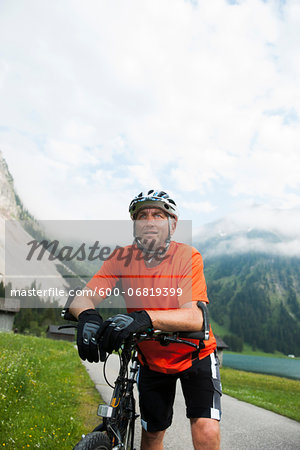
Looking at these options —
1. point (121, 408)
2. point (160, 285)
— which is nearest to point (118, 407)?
point (121, 408)

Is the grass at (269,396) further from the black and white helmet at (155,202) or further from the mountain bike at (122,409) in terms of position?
the black and white helmet at (155,202)

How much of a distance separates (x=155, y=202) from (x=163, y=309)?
1243 millimetres

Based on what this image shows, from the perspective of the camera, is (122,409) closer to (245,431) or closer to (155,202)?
(155,202)

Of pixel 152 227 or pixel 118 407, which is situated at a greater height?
pixel 152 227

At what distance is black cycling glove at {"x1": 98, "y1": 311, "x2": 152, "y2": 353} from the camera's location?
2598mm

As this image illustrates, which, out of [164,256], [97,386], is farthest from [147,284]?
[97,386]

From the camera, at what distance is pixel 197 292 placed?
10.8ft

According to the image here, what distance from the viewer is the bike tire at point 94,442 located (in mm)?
2510

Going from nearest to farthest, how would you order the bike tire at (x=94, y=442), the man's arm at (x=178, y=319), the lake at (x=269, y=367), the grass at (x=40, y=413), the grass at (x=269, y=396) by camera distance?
1. the bike tire at (x=94, y=442)
2. the man's arm at (x=178, y=319)
3. the grass at (x=40, y=413)
4. the grass at (x=269, y=396)
5. the lake at (x=269, y=367)

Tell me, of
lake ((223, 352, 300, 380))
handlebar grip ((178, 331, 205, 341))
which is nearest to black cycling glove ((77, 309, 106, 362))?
handlebar grip ((178, 331, 205, 341))

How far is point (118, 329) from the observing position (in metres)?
2.61

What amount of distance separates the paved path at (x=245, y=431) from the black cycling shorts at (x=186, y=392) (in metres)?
3.36

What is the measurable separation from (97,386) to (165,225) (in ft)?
34.2

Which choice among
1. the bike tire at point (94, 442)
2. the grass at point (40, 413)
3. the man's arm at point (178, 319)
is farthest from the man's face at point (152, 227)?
the grass at point (40, 413)
